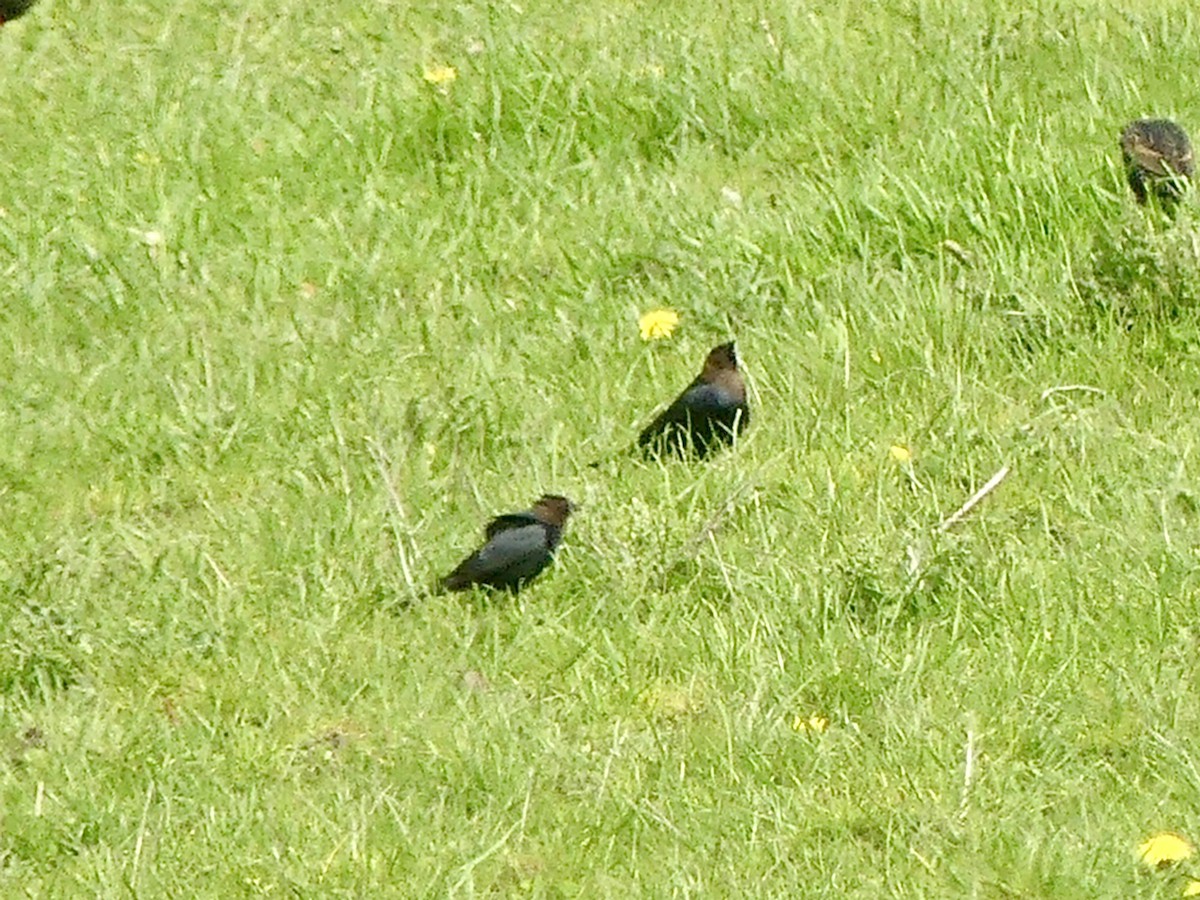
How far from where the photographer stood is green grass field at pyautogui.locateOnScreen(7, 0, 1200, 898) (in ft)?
14.5

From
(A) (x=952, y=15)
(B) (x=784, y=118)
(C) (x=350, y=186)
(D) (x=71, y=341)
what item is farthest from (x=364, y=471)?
(A) (x=952, y=15)

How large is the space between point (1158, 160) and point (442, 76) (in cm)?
244

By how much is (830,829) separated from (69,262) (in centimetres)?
334

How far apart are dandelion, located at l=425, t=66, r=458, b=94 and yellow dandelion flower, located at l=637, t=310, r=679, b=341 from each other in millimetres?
1438

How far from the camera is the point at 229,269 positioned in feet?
22.0

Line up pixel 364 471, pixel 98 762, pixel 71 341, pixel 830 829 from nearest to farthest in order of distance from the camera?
pixel 830 829 → pixel 98 762 → pixel 364 471 → pixel 71 341

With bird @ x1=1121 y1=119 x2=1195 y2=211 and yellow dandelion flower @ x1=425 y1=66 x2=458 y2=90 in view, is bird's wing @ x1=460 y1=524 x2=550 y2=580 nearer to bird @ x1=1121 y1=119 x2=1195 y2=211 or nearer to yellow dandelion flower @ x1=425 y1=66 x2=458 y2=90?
bird @ x1=1121 y1=119 x2=1195 y2=211

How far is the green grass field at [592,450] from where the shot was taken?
4.43m

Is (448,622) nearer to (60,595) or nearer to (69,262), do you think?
(60,595)

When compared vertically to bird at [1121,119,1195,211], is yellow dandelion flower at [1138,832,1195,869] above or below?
below

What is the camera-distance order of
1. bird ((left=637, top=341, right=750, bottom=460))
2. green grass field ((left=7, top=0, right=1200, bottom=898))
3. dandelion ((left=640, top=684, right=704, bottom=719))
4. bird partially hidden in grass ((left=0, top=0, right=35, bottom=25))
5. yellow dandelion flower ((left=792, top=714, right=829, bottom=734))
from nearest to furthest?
green grass field ((left=7, top=0, right=1200, bottom=898))
yellow dandelion flower ((left=792, top=714, right=829, bottom=734))
dandelion ((left=640, top=684, right=704, bottom=719))
bird ((left=637, top=341, right=750, bottom=460))
bird partially hidden in grass ((left=0, top=0, right=35, bottom=25))

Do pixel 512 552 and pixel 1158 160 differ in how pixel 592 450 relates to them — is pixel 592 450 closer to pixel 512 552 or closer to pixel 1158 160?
pixel 512 552

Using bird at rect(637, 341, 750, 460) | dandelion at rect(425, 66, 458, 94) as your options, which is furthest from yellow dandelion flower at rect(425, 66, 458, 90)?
bird at rect(637, 341, 750, 460)

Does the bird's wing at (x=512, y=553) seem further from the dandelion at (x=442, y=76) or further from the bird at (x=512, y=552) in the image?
the dandelion at (x=442, y=76)
